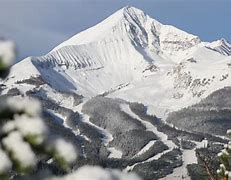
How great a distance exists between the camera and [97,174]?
3.40 meters

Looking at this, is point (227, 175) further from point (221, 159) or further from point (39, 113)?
point (39, 113)

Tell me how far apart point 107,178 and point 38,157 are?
0.44 metres

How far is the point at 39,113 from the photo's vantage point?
3754 millimetres

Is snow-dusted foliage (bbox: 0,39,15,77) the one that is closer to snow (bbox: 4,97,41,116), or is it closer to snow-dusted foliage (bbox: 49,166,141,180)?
snow (bbox: 4,97,41,116)

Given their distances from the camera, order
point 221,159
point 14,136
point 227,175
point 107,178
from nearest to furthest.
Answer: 1. point 107,178
2. point 14,136
3. point 227,175
4. point 221,159

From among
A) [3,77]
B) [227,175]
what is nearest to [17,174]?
[3,77]

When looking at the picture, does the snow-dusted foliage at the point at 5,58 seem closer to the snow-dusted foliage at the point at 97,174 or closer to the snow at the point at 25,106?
the snow at the point at 25,106

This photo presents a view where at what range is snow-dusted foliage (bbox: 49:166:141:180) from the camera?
133 inches

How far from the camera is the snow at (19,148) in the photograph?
351 cm

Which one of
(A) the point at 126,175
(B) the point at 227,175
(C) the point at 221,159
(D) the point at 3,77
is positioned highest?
(D) the point at 3,77

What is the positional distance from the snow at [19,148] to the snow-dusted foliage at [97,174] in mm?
173

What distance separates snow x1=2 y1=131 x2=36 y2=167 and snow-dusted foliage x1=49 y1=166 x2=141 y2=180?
173 mm

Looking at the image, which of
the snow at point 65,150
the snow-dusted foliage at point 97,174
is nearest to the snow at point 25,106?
the snow at point 65,150

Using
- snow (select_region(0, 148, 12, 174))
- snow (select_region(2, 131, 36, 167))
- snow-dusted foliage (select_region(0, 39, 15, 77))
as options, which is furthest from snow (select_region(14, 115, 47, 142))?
snow-dusted foliage (select_region(0, 39, 15, 77))
